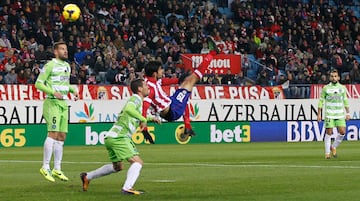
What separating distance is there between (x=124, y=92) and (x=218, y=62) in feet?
18.8

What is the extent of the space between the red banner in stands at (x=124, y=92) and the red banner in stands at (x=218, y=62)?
183cm

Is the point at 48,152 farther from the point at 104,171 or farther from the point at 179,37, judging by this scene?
the point at 179,37

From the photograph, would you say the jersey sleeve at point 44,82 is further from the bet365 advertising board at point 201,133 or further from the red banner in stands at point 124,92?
the red banner in stands at point 124,92

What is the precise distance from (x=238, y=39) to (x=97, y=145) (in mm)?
13253

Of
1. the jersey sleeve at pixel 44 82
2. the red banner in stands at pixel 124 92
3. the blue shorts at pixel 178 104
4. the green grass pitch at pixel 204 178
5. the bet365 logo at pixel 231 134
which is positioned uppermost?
the jersey sleeve at pixel 44 82

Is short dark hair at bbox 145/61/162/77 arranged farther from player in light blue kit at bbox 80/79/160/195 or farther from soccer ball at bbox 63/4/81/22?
soccer ball at bbox 63/4/81/22

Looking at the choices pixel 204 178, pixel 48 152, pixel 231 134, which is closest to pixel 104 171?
pixel 48 152

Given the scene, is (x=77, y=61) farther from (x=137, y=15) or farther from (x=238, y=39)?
(x=238, y=39)

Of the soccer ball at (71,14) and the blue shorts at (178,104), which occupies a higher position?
the soccer ball at (71,14)

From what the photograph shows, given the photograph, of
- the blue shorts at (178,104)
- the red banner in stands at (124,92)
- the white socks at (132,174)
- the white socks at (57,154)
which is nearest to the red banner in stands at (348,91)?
the red banner in stands at (124,92)

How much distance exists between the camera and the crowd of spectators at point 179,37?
1495 inches

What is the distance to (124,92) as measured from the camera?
120 feet

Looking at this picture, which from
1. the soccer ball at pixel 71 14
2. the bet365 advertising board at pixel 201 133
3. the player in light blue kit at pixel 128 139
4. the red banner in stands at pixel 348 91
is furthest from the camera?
the red banner in stands at pixel 348 91

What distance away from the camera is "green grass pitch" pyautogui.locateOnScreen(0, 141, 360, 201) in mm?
14422
